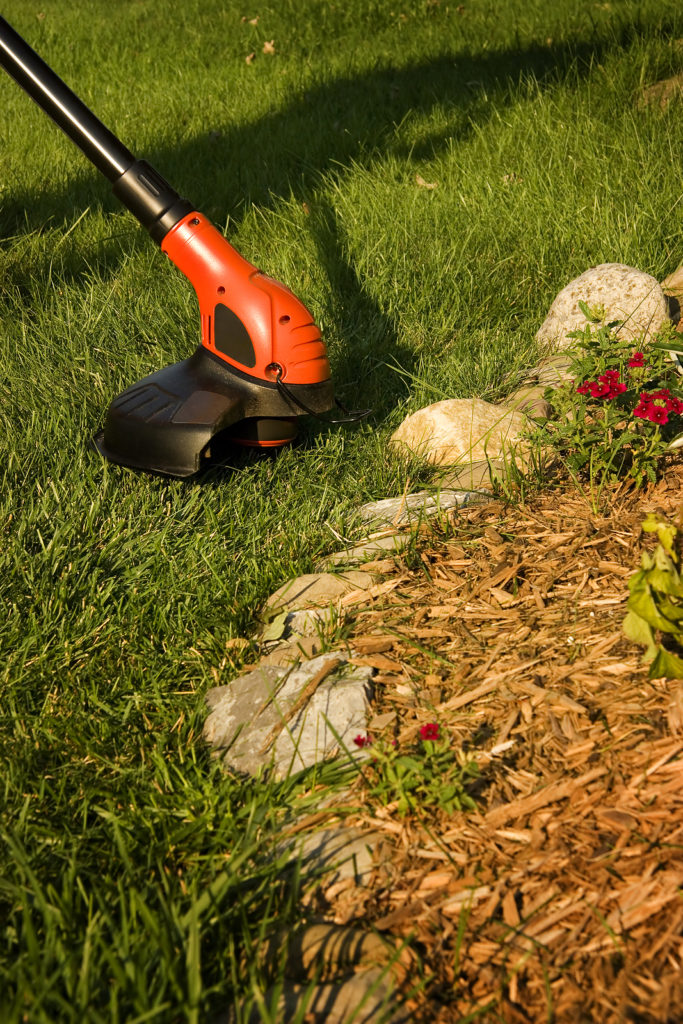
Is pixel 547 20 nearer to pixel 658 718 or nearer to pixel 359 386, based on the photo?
pixel 359 386

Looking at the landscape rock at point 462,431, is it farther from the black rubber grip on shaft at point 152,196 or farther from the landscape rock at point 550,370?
the black rubber grip on shaft at point 152,196

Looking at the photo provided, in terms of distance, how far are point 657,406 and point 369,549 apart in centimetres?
90

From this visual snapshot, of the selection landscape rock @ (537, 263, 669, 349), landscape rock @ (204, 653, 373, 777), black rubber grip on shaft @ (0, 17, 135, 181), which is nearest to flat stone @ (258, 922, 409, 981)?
landscape rock @ (204, 653, 373, 777)

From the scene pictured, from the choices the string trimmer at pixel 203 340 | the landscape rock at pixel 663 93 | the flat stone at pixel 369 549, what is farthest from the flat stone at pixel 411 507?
the landscape rock at pixel 663 93

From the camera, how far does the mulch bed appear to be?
1342 mm

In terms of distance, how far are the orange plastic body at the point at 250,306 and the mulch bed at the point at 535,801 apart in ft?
2.92

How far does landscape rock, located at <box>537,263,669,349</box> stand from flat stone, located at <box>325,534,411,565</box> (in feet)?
4.79

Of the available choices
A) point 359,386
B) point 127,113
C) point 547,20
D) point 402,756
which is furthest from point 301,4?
point 402,756

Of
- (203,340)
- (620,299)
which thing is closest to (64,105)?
(203,340)

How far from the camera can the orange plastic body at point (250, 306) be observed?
275 cm

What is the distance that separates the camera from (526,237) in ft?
14.5

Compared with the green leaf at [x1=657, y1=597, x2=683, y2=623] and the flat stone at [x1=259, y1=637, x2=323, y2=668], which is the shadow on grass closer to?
the flat stone at [x1=259, y1=637, x2=323, y2=668]

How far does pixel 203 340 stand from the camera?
291 centimetres

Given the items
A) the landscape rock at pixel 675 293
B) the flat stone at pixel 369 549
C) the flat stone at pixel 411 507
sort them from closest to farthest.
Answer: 1. the flat stone at pixel 369 549
2. the flat stone at pixel 411 507
3. the landscape rock at pixel 675 293
